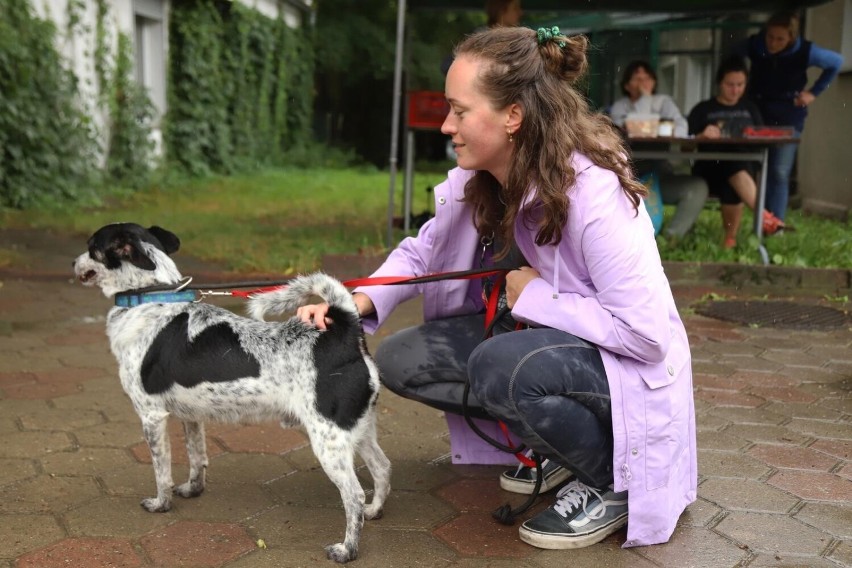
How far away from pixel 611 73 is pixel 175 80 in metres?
7.76

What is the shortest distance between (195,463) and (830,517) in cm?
235

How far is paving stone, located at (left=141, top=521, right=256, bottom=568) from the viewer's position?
2979mm

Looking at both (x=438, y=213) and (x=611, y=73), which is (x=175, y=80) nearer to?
(x=611, y=73)

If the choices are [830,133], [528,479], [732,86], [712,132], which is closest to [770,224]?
[712,132]

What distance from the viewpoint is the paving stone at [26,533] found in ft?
9.93

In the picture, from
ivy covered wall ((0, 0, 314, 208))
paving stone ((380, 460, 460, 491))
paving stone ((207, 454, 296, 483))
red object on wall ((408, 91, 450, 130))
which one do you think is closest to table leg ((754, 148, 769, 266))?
red object on wall ((408, 91, 450, 130))

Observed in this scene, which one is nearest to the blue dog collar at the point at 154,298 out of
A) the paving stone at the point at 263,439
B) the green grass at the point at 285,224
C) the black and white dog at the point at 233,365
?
the black and white dog at the point at 233,365

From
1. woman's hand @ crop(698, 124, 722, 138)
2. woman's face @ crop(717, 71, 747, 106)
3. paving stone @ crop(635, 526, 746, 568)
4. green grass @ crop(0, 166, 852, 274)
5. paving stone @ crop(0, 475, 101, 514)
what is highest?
woman's face @ crop(717, 71, 747, 106)

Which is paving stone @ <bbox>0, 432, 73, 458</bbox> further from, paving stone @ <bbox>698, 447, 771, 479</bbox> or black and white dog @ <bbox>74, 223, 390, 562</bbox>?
paving stone @ <bbox>698, 447, 771, 479</bbox>

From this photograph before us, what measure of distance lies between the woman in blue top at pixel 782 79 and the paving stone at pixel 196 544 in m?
7.07

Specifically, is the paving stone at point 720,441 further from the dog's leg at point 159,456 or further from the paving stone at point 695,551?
the dog's leg at point 159,456

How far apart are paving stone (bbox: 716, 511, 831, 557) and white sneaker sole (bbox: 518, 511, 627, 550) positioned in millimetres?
438

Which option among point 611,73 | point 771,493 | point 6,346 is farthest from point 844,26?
point 6,346

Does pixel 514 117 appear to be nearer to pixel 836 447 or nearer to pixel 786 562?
pixel 786 562
